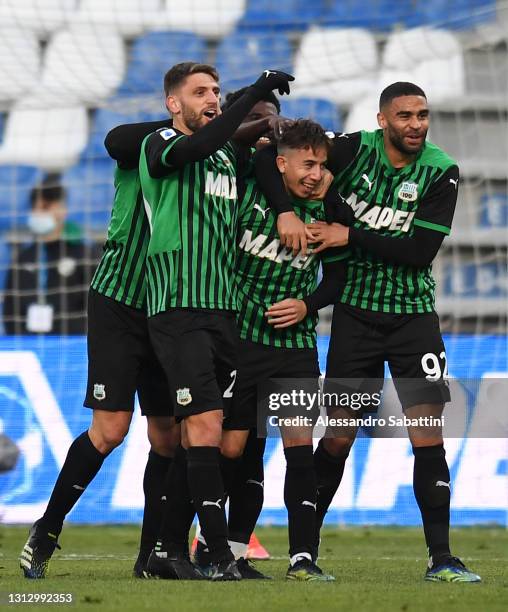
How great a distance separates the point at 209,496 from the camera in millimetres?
4984

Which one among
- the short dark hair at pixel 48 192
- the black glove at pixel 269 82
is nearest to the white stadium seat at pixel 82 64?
the short dark hair at pixel 48 192

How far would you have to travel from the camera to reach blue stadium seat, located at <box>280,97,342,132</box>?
13.5 metres

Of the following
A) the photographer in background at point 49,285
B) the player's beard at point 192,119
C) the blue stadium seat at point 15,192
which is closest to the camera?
the player's beard at point 192,119

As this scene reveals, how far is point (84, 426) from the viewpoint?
9.79 meters

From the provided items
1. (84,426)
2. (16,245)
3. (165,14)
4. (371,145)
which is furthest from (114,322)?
(165,14)

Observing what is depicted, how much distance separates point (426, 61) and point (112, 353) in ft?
32.6

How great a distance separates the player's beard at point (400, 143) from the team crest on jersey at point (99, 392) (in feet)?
5.25

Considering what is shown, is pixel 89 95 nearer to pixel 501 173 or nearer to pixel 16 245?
pixel 16 245

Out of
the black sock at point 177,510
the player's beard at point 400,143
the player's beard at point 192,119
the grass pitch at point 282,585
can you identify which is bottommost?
the grass pitch at point 282,585

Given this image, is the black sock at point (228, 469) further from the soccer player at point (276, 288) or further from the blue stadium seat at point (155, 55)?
the blue stadium seat at point (155, 55)

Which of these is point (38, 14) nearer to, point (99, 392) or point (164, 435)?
point (164, 435)

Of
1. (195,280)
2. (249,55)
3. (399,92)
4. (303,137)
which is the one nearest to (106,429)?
A: (195,280)

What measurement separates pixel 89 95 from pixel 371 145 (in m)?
9.48

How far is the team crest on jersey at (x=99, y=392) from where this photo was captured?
5.40 meters
